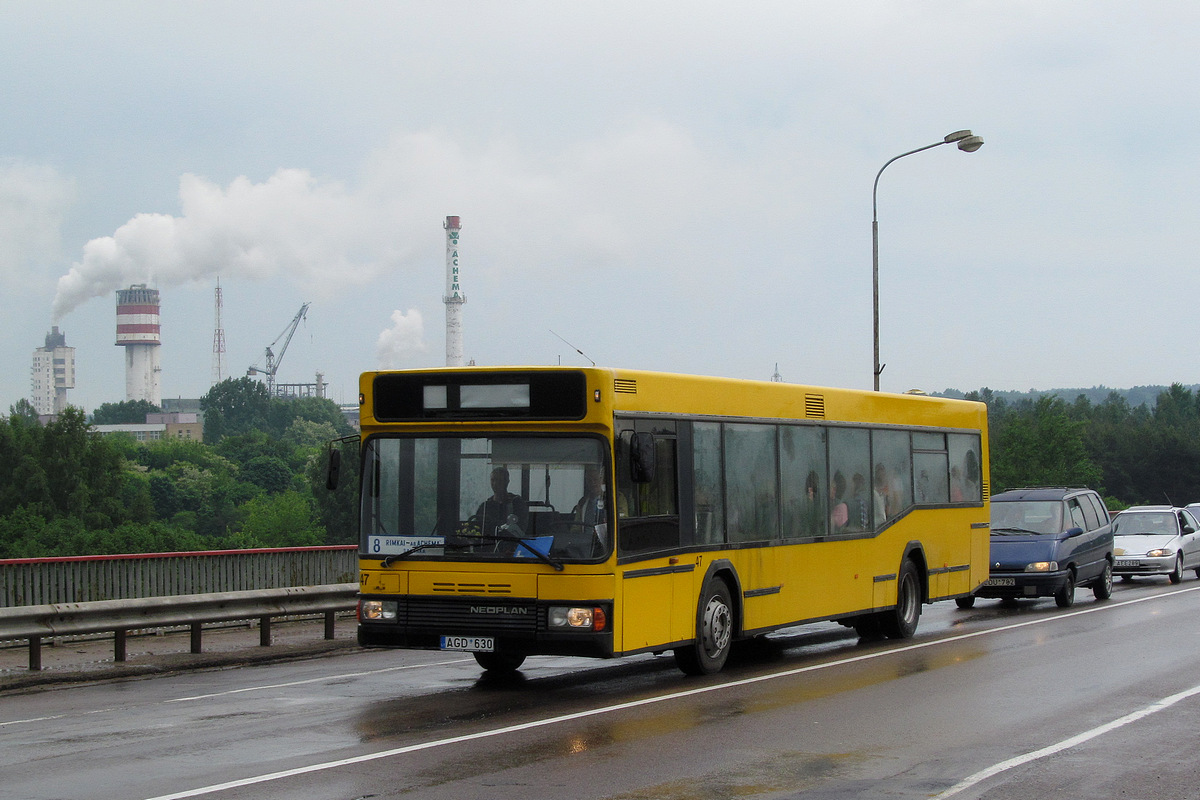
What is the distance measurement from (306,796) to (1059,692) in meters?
6.65

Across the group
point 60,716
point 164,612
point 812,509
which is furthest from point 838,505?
point 60,716

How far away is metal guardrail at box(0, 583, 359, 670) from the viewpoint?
43.7ft

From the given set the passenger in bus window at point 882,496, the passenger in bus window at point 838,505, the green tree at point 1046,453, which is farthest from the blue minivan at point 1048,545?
the green tree at point 1046,453

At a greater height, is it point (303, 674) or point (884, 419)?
point (884, 419)

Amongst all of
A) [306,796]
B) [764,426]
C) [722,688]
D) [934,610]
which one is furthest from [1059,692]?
[934,610]

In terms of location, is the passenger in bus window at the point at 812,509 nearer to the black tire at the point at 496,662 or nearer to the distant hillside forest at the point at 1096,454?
the black tire at the point at 496,662

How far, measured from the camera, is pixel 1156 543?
26875 mm

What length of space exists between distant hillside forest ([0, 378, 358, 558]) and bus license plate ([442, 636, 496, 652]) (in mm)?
46142

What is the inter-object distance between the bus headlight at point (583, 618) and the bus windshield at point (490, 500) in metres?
0.38

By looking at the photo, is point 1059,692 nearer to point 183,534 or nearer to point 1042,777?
point 1042,777

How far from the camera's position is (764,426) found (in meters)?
13.3

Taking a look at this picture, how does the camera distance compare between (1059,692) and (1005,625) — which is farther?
(1005,625)

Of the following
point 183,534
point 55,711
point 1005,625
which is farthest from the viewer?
point 183,534

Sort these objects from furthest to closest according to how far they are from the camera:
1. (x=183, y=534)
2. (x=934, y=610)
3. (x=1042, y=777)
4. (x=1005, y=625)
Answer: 1. (x=183, y=534)
2. (x=934, y=610)
3. (x=1005, y=625)
4. (x=1042, y=777)
